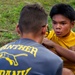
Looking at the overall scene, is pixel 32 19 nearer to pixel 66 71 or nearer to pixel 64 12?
pixel 66 71

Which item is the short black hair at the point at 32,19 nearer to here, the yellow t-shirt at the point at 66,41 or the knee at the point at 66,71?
the knee at the point at 66,71

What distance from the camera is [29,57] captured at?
2.39 metres

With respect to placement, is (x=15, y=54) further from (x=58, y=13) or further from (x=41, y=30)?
(x=58, y=13)

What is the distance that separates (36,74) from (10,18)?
5781 millimetres

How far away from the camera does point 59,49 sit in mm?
3719

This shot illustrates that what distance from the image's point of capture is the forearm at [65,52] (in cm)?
370

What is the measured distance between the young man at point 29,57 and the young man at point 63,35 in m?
1.13

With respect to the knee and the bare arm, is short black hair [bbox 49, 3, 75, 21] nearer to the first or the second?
the bare arm

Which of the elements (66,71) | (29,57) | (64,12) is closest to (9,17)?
(64,12)

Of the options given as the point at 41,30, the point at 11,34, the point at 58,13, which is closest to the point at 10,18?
the point at 11,34

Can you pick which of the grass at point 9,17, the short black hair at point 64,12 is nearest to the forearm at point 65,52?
the short black hair at point 64,12

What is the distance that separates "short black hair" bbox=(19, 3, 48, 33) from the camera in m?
2.58

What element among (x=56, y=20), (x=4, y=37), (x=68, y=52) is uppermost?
(x=56, y=20)

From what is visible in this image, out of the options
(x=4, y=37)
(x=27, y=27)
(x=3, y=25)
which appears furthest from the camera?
(x=3, y=25)
